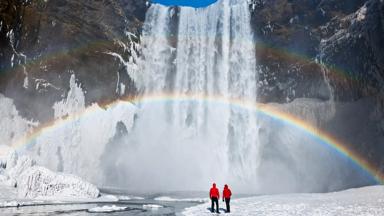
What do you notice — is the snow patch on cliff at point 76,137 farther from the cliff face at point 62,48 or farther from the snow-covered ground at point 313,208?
the snow-covered ground at point 313,208

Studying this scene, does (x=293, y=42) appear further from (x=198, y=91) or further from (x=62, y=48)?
(x=62, y=48)

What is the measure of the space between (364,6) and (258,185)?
2208 cm

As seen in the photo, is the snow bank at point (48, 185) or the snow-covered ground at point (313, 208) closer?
the snow-covered ground at point (313, 208)

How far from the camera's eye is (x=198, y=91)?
2055 inches

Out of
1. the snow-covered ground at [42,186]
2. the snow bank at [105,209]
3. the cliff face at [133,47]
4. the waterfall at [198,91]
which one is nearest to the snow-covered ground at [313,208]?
the snow bank at [105,209]

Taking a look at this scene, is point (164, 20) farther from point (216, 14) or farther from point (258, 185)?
point (258, 185)

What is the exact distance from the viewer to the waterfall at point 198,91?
4988cm

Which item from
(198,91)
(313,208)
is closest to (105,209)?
(313,208)

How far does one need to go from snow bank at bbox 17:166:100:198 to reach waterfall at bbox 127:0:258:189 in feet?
67.4

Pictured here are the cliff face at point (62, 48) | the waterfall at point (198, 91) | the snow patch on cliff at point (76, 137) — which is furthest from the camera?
the waterfall at point (198, 91)

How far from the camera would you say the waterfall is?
4988cm

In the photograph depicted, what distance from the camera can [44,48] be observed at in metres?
44.0

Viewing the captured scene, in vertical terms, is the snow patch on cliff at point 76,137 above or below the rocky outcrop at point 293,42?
below

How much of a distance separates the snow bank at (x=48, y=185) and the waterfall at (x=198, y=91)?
2056 cm
